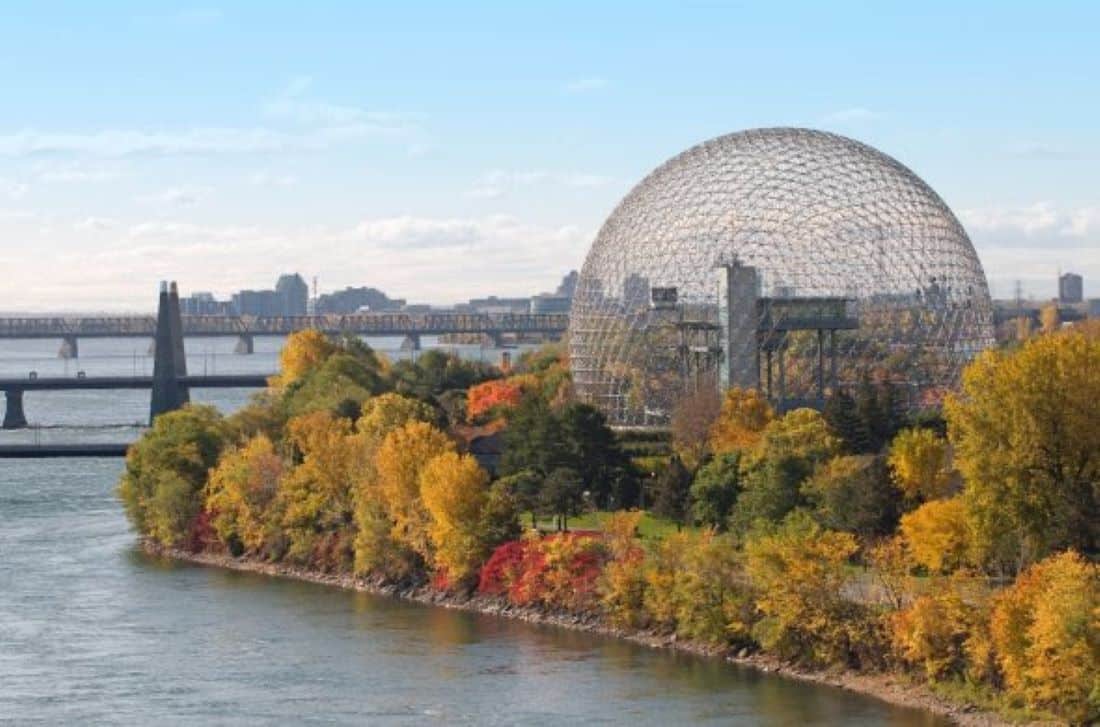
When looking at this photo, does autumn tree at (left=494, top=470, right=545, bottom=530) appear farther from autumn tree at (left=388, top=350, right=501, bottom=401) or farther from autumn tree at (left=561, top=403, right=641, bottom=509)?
autumn tree at (left=388, top=350, right=501, bottom=401)

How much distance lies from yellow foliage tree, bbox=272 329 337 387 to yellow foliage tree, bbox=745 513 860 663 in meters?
70.6

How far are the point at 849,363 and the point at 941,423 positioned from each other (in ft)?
40.3

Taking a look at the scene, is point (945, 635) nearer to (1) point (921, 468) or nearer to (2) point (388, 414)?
(1) point (921, 468)

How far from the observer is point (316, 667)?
56.5 metres

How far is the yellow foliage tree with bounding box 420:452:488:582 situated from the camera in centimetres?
6712

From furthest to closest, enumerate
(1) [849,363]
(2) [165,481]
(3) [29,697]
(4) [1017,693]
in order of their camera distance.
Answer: (1) [849,363]
(2) [165,481]
(3) [29,697]
(4) [1017,693]

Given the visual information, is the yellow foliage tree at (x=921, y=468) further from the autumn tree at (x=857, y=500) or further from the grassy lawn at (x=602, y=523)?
the grassy lawn at (x=602, y=523)

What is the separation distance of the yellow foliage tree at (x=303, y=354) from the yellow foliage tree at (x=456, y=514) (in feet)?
184

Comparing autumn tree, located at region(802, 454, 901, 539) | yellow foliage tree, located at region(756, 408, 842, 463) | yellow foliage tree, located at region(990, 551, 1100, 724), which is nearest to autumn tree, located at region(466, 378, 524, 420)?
yellow foliage tree, located at region(756, 408, 842, 463)

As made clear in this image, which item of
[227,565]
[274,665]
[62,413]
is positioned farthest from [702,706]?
[62,413]

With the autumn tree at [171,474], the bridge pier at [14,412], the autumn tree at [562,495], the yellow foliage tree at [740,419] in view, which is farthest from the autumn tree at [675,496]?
the bridge pier at [14,412]

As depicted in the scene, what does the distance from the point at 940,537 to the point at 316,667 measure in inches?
634

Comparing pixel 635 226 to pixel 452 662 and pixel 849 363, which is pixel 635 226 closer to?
pixel 849 363

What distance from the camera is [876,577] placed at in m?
56.6
